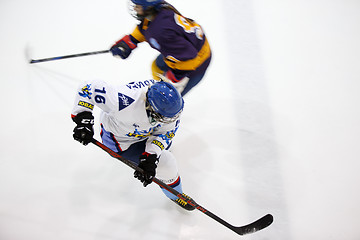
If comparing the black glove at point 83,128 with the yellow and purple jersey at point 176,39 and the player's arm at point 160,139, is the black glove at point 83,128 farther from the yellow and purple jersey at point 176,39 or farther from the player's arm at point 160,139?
the yellow and purple jersey at point 176,39

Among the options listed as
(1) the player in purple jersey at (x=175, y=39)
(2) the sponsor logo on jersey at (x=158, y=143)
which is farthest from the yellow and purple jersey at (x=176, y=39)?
(2) the sponsor logo on jersey at (x=158, y=143)

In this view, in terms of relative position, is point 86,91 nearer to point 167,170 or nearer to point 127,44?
point 167,170

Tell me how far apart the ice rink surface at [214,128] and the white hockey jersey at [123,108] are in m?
0.59

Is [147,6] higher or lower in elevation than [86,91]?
Answer: higher

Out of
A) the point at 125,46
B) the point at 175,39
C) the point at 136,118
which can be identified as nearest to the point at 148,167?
the point at 136,118

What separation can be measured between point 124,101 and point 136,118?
11 cm

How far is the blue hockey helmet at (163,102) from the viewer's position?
1.57 m

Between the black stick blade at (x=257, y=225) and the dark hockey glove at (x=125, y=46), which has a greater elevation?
the dark hockey glove at (x=125, y=46)

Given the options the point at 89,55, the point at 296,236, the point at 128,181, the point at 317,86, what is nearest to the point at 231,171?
the point at 296,236

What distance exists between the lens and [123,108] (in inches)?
67.1

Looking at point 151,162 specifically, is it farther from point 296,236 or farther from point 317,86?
point 317,86

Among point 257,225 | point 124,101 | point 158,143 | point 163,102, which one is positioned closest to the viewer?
point 163,102

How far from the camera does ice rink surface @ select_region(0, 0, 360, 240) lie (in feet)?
7.18

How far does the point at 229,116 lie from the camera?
8.80 ft
